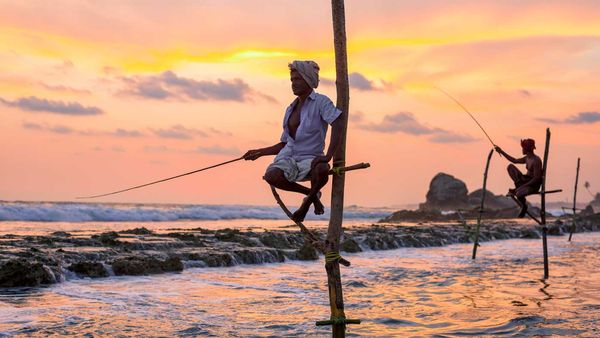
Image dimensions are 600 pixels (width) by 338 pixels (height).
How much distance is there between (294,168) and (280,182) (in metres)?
0.21

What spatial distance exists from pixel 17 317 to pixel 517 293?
10.7 meters

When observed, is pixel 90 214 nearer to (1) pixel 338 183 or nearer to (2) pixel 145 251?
(2) pixel 145 251

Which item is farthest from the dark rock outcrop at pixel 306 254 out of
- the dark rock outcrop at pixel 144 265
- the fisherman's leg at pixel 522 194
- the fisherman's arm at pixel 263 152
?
the fisherman's arm at pixel 263 152

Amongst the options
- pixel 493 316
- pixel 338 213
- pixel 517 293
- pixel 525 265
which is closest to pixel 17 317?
pixel 338 213

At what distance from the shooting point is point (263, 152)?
7641 millimetres

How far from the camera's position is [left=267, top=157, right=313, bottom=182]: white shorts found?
7.00 metres

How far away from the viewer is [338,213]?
24.5 ft

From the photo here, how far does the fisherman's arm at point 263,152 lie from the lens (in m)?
7.62

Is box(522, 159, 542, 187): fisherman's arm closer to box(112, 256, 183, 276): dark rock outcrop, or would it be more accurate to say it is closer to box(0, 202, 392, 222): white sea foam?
box(112, 256, 183, 276): dark rock outcrop

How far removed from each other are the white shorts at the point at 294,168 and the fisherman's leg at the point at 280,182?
5 cm

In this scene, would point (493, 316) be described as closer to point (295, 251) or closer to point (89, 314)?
point (89, 314)

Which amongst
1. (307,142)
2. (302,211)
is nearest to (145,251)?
(302,211)

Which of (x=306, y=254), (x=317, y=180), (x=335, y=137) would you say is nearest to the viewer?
(x=317, y=180)

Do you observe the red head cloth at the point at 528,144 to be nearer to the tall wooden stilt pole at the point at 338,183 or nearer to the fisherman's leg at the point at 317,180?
the tall wooden stilt pole at the point at 338,183
